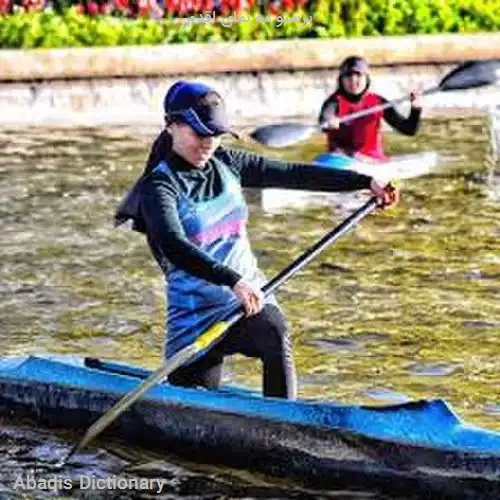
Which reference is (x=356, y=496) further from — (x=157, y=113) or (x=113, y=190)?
(x=157, y=113)

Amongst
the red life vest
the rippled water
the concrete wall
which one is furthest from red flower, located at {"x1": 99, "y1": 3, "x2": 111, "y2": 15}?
the red life vest

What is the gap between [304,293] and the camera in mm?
11945

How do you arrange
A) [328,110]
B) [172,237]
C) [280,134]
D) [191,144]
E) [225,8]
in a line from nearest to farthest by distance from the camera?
[172,237] < [191,144] < [280,134] < [328,110] < [225,8]

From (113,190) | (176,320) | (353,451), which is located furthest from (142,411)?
(113,190)

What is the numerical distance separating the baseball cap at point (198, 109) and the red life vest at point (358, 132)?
8.07m

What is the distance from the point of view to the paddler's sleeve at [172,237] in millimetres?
7484

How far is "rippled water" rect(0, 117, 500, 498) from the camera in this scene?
29.6ft

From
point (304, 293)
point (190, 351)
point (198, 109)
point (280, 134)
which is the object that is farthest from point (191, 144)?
point (280, 134)

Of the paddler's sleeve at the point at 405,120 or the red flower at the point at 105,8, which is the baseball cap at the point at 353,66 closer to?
the paddler's sleeve at the point at 405,120

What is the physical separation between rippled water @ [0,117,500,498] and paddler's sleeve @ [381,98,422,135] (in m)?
0.63

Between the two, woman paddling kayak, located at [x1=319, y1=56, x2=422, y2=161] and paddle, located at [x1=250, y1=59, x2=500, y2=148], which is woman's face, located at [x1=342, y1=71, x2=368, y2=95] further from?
paddle, located at [x1=250, y1=59, x2=500, y2=148]

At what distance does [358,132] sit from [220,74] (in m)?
5.08

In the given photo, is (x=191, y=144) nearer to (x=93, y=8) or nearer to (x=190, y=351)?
(x=190, y=351)

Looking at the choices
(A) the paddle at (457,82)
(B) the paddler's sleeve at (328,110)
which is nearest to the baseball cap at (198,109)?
(A) the paddle at (457,82)
